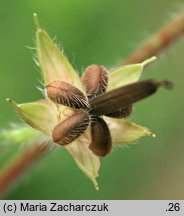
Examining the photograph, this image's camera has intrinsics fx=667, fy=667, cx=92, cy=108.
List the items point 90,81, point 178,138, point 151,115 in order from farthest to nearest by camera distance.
A: 1. point 178,138
2. point 151,115
3. point 90,81

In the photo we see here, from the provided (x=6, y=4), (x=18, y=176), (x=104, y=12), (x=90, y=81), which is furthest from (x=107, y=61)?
(x=90, y=81)

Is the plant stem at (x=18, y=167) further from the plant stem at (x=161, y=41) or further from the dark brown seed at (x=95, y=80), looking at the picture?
the dark brown seed at (x=95, y=80)

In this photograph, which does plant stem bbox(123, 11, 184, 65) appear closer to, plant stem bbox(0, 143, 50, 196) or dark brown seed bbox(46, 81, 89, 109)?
plant stem bbox(0, 143, 50, 196)

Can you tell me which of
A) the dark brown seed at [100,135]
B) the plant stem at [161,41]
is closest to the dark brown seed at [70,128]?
the dark brown seed at [100,135]

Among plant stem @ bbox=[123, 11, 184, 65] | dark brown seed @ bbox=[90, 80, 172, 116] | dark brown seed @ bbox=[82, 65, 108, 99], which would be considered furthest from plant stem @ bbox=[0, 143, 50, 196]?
dark brown seed @ bbox=[90, 80, 172, 116]

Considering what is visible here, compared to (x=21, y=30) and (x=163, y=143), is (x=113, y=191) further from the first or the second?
(x=21, y=30)

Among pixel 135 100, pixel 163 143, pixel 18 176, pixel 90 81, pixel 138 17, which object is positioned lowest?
pixel 135 100
